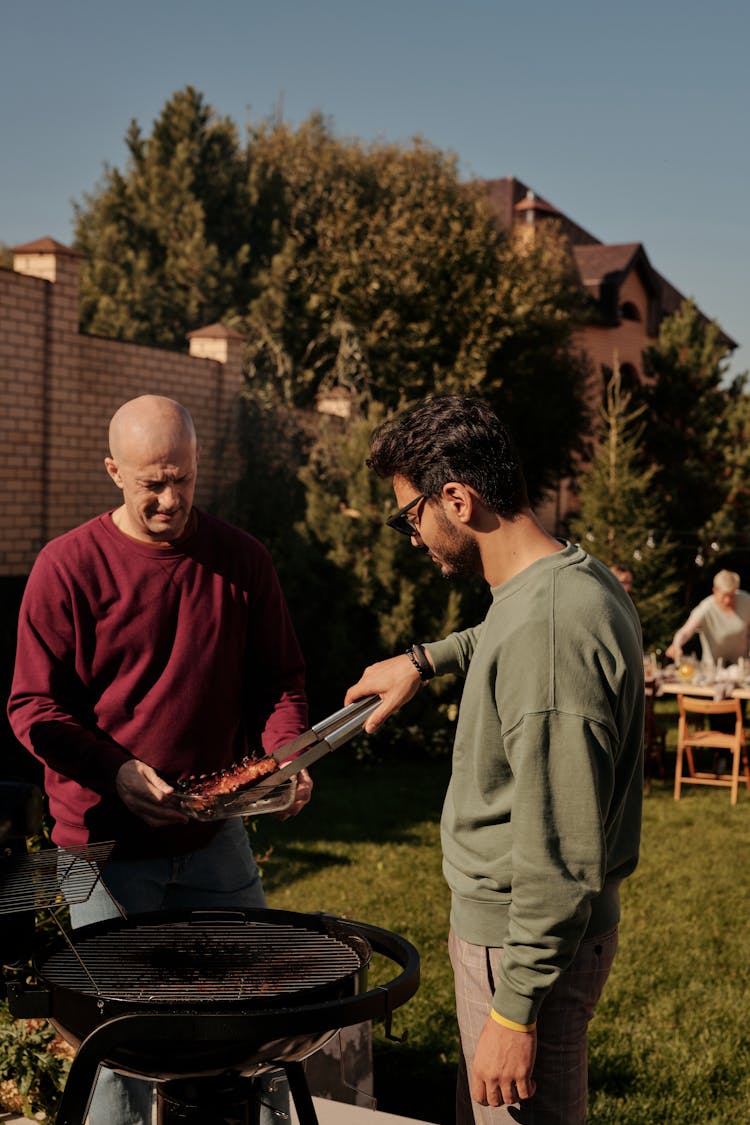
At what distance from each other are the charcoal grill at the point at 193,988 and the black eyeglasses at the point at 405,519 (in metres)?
0.85

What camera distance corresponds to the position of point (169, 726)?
284 centimetres

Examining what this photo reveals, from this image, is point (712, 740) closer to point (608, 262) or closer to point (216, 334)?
point (216, 334)

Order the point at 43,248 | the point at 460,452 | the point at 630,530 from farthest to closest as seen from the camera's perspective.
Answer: the point at 630,530 < the point at 43,248 < the point at 460,452

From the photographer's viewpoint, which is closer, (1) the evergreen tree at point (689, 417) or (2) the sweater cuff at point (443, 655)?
(2) the sweater cuff at point (443, 655)

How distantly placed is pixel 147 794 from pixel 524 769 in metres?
1.06

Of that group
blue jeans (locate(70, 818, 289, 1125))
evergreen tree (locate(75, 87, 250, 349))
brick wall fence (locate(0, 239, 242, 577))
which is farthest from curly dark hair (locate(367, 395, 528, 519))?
evergreen tree (locate(75, 87, 250, 349))

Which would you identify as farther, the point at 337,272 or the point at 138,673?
the point at 337,272

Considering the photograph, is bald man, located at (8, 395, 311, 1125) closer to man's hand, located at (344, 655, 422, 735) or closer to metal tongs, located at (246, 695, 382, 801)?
metal tongs, located at (246, 695, 382, 801)

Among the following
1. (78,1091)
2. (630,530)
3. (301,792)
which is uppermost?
(630,530)

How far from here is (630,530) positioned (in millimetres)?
13883

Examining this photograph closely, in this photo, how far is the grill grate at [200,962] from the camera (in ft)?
7.23

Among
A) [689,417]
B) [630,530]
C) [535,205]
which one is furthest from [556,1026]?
[535,205]

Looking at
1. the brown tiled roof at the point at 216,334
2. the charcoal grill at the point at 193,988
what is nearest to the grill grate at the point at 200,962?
the charcoal grill at the point at 193,988

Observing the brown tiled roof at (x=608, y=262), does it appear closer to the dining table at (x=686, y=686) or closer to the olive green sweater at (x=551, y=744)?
the dining table at (x=686, y=686)
